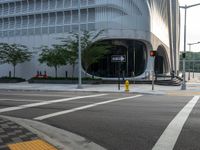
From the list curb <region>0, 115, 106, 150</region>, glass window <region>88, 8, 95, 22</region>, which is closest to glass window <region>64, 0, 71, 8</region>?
glass window <region>88, 8, 95, 22</region>

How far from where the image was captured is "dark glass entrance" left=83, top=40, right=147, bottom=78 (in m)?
45.1

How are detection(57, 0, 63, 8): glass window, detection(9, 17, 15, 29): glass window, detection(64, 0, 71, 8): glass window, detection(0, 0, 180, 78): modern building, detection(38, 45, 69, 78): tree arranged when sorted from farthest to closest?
1. detection(9, 17, 15, 29): glass window
2. detection(57, 0, 63, 8): glass window
3. detection(64, 0, 71, 8): glass window
4. detection(0, 0, 180, 78): modern building
5. detection(38, 45, 69, 78): tree

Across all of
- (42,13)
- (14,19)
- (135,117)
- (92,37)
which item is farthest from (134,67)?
(135,117)

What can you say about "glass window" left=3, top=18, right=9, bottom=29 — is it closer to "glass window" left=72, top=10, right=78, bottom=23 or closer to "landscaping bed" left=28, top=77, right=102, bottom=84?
"glass window" left=72, top=10, right=78, bottom=23

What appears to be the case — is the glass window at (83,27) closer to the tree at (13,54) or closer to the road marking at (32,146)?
the tree at (13,54)

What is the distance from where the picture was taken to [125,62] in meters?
45.8

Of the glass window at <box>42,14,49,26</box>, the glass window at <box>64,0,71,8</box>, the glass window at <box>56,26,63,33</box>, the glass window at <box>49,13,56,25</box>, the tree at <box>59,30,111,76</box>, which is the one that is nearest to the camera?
the tree at <box>59,30,111,76</box>

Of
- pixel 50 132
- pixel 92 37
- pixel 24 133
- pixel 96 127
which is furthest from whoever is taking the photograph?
pixel 92 37

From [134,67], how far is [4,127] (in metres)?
37.5

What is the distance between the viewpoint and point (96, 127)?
1002 cm

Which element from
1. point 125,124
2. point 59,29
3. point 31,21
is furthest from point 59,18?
point 125,124

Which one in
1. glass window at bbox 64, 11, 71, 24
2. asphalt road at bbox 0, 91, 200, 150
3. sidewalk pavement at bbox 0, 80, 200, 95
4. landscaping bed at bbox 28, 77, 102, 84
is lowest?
sidewalk pavement at bbox 0, 80, 200, 95

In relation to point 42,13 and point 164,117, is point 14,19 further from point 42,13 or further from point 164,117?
point 164,117

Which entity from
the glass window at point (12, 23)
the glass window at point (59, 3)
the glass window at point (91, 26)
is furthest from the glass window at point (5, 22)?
→ the glass window at point (91, 26)
